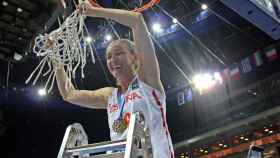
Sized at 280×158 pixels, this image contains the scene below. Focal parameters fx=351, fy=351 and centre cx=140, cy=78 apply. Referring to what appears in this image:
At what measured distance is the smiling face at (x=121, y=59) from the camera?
2.04 m

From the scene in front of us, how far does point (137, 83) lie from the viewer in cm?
194

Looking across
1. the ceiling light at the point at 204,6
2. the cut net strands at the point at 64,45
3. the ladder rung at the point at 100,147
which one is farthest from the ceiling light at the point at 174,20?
the ladder rung at the point at 100,147

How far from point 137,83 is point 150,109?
0.54 ft

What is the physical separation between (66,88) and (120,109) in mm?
504

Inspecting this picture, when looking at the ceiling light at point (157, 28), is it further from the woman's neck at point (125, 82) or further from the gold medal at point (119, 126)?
the gold medal at point (119, 126)

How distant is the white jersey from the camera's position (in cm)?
179

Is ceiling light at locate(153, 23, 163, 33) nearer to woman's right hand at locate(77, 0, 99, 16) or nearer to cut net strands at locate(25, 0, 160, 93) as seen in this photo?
cut net strands at locate(25, 0, 160, 93)

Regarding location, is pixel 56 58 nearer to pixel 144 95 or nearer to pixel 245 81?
pixel 144 95

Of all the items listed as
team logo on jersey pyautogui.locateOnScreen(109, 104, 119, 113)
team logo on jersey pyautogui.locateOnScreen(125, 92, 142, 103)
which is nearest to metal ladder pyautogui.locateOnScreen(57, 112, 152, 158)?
team logo on jersey pyautogui.locateOnScreen(125, 92, 142, 103)

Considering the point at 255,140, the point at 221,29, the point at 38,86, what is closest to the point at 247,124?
the point at 255,140

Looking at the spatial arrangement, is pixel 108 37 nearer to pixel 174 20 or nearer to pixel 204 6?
pixel 174 20

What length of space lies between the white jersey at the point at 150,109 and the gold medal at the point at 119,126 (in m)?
0.02

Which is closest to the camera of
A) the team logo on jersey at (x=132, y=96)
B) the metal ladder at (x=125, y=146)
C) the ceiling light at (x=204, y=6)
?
the metal ladder at (x=125, y=146)

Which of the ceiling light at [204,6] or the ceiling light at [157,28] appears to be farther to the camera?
the ceiling light at [157,28]
